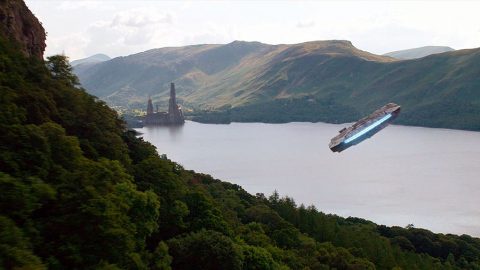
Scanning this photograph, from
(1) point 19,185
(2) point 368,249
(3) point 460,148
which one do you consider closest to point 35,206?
Result: (1) point 19,185

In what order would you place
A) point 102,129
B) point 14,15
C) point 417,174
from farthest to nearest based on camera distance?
point 417,174
point 14,15
point 102,129

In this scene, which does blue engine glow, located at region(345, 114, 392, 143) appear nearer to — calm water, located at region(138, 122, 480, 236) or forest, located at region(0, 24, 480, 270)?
forest, located at region(0, 24, 480, 270)

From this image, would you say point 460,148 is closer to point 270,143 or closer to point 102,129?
point 270,143

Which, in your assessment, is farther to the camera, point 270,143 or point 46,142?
point 270,143

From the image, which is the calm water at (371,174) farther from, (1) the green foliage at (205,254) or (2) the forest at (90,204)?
(1) the green foliage at (205,254)

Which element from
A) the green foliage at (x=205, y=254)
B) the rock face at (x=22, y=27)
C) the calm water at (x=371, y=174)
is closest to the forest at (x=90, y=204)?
the green foliage at (x=205, y=254)

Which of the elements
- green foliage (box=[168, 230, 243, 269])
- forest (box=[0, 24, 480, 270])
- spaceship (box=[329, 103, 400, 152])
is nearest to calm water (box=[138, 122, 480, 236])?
spaceship (box=[329, 103, 400, 152])

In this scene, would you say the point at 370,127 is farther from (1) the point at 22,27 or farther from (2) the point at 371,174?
(2) the point at 371,174
